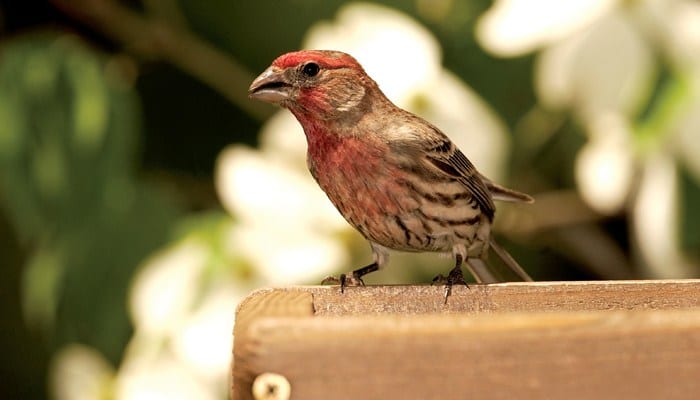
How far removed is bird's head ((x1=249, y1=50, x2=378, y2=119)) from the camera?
114cm

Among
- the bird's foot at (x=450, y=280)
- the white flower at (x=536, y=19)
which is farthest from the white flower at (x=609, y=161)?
the bird's foot at (x=450, y=280)

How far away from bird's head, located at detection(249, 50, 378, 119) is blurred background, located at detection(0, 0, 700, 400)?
0.54 metres

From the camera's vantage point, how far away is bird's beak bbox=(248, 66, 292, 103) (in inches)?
43.9

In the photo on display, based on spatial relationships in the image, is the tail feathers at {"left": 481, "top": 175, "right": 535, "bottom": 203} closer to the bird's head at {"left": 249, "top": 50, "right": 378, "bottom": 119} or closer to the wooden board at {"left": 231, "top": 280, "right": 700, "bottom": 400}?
the bird's head at {"left": 249, "top": 50, "right": 378, "bottom": 119}

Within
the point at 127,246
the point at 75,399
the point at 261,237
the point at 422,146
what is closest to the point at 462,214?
the point at 422,146

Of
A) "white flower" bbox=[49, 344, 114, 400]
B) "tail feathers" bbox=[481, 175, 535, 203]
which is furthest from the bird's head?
"white flower" bbox=[49, 344, 114, 400]

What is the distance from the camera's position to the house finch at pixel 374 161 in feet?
3.80

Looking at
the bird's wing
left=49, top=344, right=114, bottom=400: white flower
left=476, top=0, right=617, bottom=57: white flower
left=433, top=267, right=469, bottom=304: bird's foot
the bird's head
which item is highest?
left=476, top=0, right=617, bottom=57: white flower

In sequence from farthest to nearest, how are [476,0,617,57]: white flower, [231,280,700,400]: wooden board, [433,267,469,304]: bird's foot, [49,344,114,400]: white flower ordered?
[49,344,114,400]: white flower, [476,0,617,57]: white flower, [433,267,469,304]: bird's foot, [231,280,700,400]: wooden board

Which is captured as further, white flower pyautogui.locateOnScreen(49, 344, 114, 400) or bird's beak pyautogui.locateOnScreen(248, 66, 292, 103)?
white flower pyautogui.locateOnScreen(49, 344, 114, 400)

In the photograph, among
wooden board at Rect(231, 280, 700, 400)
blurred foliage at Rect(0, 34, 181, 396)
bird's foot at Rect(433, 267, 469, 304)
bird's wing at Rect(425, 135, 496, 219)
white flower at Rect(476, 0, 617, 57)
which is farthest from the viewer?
blurred foliage at Rect(0, 34, 181, 396)

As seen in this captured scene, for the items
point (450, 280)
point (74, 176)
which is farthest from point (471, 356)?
point (74, 176)

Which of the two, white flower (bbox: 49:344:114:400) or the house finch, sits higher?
the house finch

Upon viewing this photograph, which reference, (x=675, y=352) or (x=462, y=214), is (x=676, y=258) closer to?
(x=462, y=214)
